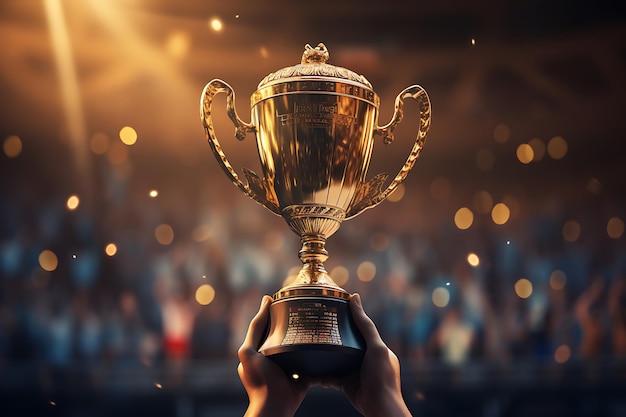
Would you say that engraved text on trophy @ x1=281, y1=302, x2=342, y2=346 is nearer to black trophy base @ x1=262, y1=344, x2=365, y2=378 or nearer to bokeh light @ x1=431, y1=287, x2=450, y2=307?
black trophy base @ x1=262, y1=344, x2=365, y2=378

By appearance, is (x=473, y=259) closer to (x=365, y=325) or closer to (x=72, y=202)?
(x=72, y=202)

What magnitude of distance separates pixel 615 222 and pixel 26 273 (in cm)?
236

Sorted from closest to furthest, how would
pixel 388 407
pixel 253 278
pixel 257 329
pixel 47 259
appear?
1. pixel 388 407
2. pixel 257 329
3. pixel 47 259
4. pixel 253 278

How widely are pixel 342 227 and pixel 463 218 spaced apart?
496 millimetres

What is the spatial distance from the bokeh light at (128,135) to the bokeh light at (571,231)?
1.81m

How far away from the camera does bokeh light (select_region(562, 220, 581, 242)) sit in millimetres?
3832

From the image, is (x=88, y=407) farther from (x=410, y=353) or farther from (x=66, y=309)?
(x=410, y=353)

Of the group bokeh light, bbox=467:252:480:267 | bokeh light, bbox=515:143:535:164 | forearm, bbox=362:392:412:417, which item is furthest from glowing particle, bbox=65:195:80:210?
forearm, bbox=362:392:412:417

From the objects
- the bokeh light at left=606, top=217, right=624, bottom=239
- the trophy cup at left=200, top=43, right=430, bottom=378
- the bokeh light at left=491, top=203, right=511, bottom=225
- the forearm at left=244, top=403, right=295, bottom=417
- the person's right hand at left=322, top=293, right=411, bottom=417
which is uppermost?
the bokeh light at left=491, top=203, right=511, bottom=225

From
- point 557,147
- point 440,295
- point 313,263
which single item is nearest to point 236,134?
point 313,263

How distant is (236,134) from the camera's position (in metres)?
1.67

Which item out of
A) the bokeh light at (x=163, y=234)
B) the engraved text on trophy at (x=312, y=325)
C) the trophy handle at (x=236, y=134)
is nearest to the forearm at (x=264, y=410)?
the engraved text on trophy at (x=312, y=325)

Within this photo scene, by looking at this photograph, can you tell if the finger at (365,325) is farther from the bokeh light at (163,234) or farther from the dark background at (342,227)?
the bokeh light at (163,234)

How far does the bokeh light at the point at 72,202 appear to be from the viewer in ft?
12.1
